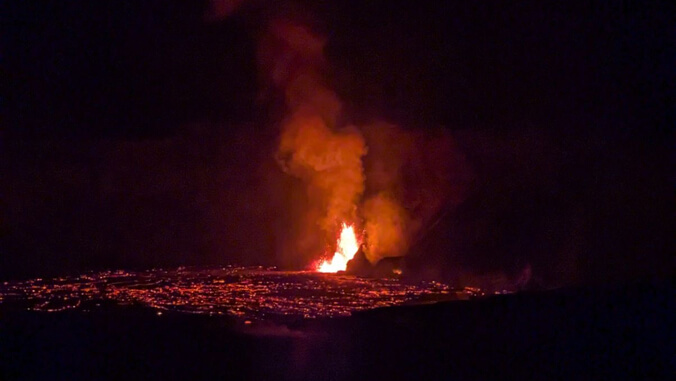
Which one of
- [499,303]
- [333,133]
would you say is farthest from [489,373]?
[333,133]

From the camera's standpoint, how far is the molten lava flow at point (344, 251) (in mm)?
30625

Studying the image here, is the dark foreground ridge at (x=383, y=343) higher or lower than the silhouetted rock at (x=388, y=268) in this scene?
lower

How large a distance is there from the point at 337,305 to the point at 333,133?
44.2 feet

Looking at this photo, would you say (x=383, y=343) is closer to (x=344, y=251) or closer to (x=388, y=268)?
(x=388, y=268)

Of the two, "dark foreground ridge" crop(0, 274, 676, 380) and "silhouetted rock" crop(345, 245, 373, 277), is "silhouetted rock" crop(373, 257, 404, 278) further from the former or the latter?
"dark foreground ridge" crop(0, 274, 676, 380)

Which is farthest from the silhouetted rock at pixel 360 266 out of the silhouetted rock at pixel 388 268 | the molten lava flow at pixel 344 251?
the molten lava flow at pixel 344 251

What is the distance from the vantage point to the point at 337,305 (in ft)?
61.7

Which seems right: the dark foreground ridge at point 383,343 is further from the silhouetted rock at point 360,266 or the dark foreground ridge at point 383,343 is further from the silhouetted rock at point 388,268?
the silhouetted rock at point 360,266

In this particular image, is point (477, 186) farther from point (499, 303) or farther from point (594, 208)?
point (499, 303)

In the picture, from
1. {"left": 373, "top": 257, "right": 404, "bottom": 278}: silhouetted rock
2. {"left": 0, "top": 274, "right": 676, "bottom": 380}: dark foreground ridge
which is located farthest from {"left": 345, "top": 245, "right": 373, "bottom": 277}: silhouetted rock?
{"left": 0, "top": 274, "right": 676, "bottom": 380}: dark foreground ridge

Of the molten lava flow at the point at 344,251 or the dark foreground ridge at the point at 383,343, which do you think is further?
the molten lava flow at the point at 344,251

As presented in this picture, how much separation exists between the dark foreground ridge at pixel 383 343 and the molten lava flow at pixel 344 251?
41.9ft

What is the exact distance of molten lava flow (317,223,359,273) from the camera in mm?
30625

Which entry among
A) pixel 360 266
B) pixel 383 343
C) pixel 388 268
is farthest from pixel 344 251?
pixel 383 343
